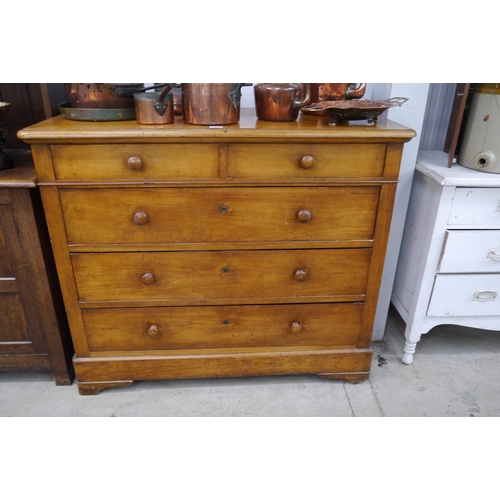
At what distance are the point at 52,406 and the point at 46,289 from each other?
511mm

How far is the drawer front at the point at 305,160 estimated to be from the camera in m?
1.43

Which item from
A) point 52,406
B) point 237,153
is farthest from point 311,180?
point 52,406

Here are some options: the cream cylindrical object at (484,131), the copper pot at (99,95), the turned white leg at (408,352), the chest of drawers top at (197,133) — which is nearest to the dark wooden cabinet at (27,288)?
the chest of drawers top at (197,133)

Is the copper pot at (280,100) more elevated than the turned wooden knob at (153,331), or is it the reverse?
the copper pot at (280,100)

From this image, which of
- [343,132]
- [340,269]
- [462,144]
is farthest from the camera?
[462,144]

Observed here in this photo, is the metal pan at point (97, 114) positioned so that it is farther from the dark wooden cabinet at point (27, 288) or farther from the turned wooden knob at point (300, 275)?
the turned wooden knob at point (300, 275)

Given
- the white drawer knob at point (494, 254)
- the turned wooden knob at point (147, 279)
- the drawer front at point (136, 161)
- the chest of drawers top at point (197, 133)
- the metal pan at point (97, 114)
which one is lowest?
the turned wooden knob at point (147, 279)

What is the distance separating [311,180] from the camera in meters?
1.48

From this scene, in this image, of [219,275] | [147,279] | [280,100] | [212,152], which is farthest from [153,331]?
[280,100]

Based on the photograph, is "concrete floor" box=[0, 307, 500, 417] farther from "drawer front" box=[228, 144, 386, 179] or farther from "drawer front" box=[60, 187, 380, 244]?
"drawer front" box=[228, 144, 386, 179]

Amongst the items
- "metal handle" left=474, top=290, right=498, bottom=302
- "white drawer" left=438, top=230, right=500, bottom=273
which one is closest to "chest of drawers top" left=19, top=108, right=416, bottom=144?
"white drawer" left=438, top=230, right=500, bottom=273

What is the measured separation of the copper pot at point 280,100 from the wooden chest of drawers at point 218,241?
6cm

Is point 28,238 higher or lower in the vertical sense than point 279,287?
higher

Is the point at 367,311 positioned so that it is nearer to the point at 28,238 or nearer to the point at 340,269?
the point at 340,269
